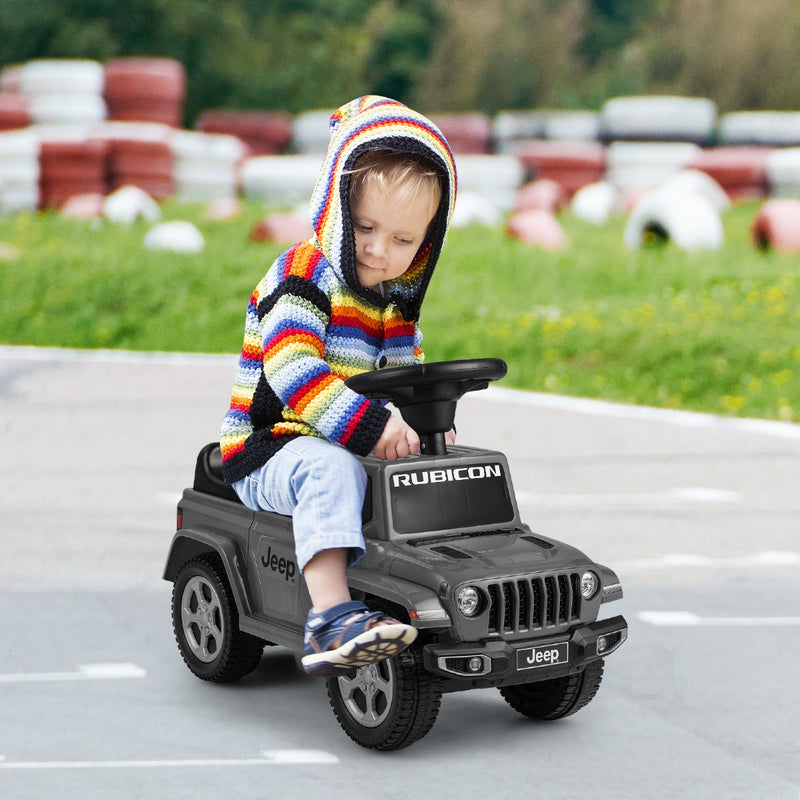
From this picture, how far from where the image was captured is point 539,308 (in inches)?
509

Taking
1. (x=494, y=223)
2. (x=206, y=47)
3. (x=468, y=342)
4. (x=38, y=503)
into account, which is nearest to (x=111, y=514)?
(x=38, y=503)

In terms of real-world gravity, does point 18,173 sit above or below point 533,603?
above

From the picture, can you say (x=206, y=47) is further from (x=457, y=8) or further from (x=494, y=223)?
(x=494, y=223)

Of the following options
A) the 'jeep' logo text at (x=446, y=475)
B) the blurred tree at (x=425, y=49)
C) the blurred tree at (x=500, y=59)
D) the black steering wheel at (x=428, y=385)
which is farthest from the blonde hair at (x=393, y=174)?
the blurred tree at (x=500, y=59)

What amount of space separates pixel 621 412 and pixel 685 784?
20.1 ft

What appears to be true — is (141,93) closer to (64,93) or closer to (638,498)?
(64,93)

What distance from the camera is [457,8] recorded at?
39.4m

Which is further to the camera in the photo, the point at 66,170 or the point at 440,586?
the point at 66,170

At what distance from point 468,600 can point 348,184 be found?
106 centimetres

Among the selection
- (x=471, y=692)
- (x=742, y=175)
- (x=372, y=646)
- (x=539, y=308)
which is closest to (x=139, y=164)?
(x=742, y=175)

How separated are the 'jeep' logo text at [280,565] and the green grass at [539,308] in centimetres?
604

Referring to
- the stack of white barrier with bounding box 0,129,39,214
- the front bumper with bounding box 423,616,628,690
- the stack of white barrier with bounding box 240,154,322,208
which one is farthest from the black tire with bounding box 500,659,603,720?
the stack of white barrier with bounding box 240,154,322,208

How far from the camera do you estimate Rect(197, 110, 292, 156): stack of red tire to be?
28953 millimetres

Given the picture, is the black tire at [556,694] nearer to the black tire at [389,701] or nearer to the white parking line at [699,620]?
the black tire at [389,701]
